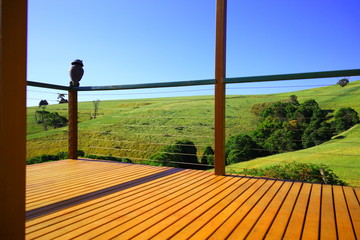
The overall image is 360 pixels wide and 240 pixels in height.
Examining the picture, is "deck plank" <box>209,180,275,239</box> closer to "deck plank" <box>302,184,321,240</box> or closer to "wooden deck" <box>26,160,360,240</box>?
"wooden deck" <box>26,160,360,240</box>

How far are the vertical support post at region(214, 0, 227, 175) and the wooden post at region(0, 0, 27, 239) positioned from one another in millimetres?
1666

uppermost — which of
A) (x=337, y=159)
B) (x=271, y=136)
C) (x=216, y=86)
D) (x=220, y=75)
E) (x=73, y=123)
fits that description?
(x=220, y=75)

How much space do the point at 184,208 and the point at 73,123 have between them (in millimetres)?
2181

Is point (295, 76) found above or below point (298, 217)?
above

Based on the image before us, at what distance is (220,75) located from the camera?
2.08 meters

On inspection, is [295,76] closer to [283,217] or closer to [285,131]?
[283,217]

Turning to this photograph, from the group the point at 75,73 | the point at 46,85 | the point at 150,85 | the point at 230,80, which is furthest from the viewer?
the point at 75,73

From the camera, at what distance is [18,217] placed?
0.62 metres

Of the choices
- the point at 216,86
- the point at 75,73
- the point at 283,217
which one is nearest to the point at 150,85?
the point at 216,86

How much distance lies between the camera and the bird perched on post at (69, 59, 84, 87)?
9.16 ft

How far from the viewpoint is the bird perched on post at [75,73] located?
279cm

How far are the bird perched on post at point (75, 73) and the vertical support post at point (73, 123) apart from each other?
92mm

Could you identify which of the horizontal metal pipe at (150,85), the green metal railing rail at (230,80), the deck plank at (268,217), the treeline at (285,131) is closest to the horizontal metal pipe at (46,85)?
the green metal railing rail at (230,80)

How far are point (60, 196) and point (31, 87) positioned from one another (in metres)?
1.60
